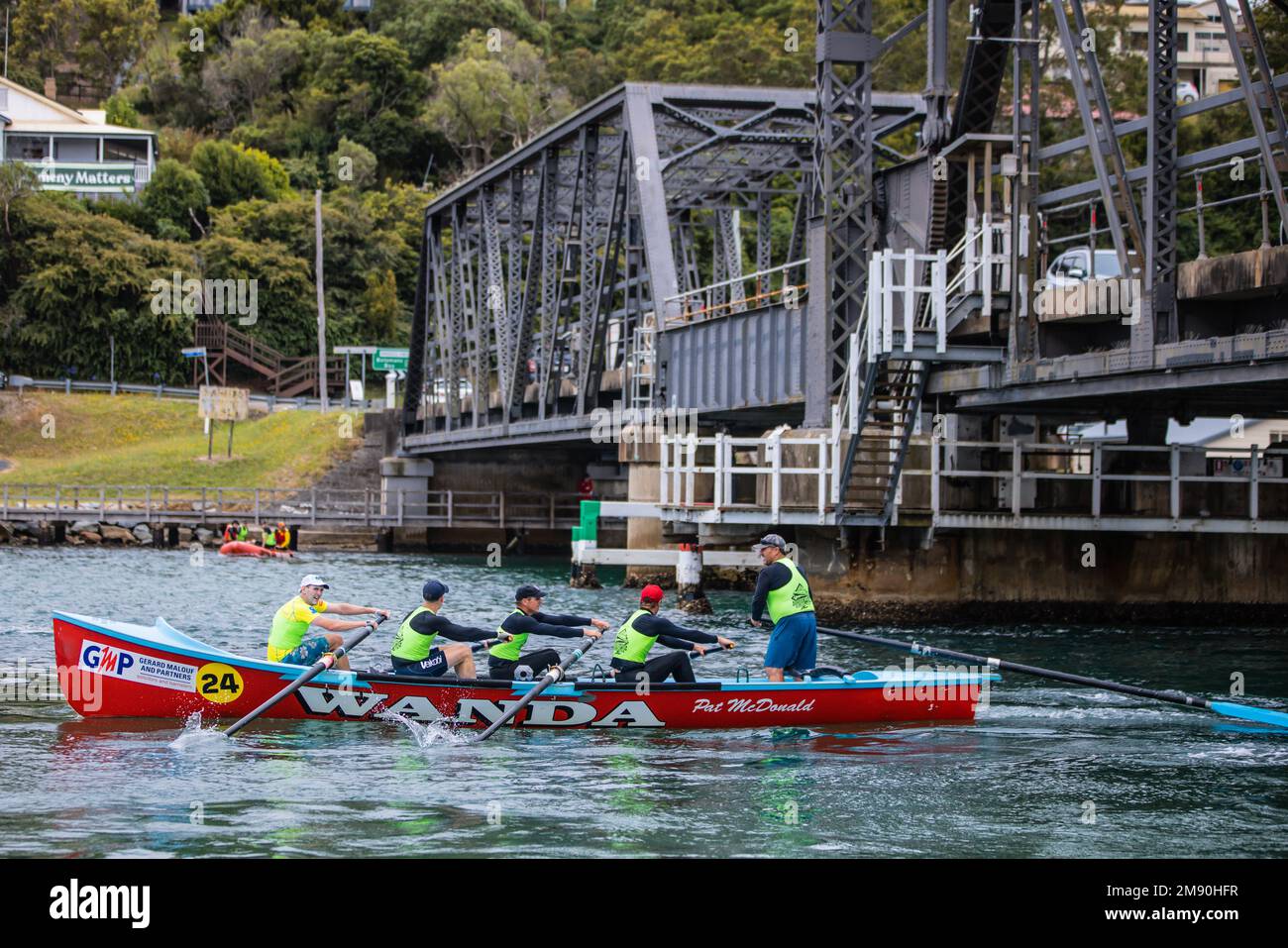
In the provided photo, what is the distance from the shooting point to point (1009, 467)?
1534 inches

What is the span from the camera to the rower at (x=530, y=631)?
22.4 meters

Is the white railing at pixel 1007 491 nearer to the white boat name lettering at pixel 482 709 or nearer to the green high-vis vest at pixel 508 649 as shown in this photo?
the green high-vis vest at pixel 508 649

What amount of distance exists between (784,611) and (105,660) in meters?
8.90

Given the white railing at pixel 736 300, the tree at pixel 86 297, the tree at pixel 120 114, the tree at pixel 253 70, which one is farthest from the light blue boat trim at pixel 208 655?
the tree at pixel 253 70

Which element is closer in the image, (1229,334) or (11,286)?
(1229,334)

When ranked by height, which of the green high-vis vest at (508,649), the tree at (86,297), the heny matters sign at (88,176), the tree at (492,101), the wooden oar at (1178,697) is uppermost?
the tree at (492,101)

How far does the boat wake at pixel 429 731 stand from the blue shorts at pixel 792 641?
4.43 m

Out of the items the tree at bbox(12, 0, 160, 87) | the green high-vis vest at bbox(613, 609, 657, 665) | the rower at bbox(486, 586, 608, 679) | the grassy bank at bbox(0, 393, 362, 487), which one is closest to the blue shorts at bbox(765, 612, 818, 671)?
the green high-vis vest at bbox(613, 609, 657, 665)

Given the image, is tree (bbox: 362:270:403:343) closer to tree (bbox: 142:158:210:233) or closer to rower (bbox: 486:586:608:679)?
tree (bbox: 142:158:210:233)

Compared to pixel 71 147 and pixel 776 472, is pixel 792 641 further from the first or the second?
pixel 71 147

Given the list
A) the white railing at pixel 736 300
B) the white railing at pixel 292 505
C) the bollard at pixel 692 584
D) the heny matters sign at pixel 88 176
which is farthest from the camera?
the heny matters sign at pixel 88 176
